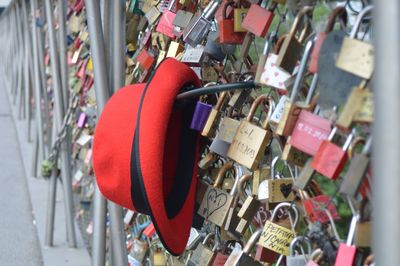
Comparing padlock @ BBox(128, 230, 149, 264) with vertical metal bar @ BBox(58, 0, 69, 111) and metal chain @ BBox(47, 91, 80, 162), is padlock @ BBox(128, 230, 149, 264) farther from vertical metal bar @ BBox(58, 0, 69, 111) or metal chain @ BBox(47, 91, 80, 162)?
vertical metal bar @ BBox(58, 0, 69, 111)

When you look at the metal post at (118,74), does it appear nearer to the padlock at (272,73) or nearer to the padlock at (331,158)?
the padlock at (272,73)

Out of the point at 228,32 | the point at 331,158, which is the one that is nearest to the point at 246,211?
the point at 228,32

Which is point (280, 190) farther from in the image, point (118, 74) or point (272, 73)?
point (118, 74)

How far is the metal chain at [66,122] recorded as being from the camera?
3.69 m

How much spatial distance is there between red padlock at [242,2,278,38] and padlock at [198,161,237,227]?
0.44 metres

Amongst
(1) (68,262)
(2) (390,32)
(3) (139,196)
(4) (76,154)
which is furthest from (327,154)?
(4) (76,154)

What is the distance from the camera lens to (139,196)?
190cm

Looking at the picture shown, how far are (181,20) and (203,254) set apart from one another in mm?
A: 645

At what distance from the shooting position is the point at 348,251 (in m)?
1.38

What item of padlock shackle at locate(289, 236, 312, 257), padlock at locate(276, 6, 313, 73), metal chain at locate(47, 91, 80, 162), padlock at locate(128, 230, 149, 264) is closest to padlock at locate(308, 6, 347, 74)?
padlock at locate(276, 6, 313, 73)

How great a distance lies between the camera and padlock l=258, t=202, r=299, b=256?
1663 mm

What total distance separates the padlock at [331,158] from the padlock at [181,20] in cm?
87

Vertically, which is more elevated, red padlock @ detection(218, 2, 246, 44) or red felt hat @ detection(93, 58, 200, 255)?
red padlock @ detection(218, 2, 246, 44)

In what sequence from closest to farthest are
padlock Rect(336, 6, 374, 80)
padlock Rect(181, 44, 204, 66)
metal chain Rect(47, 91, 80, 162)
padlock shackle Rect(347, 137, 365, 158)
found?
padlock Rect(336, 6, 374, 80)
padlock shackle Rect(347, 137, 365, 158)
padlock Rect(181, 44, 204, 66)
metal chain Rect(47, 91, 80, 162)
